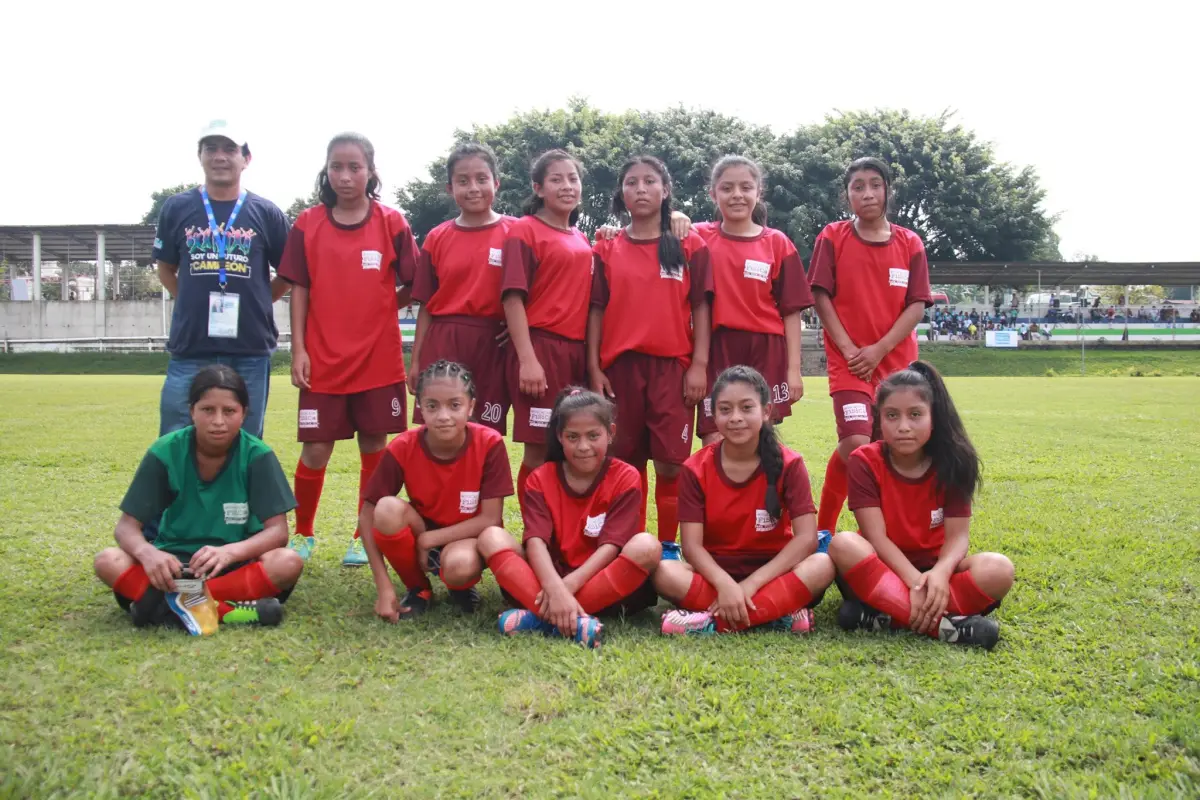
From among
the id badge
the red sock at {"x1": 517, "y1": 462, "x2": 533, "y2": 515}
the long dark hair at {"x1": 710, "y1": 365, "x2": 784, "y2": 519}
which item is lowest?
the red sock at {"x1": 517, "y1": 462, "x2": 533, "y2": 515}

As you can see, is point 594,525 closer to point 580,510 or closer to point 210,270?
point 580,510

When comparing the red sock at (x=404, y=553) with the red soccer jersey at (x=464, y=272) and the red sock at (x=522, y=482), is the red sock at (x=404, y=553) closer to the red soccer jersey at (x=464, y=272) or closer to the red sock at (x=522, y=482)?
the red sock at (x=522, y=482)

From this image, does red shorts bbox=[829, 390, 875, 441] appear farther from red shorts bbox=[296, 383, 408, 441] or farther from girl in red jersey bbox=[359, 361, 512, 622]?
red shorts bbox=[296, 383, 408, 441]

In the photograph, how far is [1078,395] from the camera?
16.4 m

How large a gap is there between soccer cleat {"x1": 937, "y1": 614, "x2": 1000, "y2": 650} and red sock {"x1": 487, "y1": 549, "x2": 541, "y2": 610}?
55.9 inches

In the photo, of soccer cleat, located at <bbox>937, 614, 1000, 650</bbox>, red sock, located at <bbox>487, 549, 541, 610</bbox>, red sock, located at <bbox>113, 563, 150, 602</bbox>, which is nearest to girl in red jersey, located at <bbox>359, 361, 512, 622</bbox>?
red sock, located at <bbox>487, 549, 541, 610</bbox>

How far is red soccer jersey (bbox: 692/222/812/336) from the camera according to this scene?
448 centimetres

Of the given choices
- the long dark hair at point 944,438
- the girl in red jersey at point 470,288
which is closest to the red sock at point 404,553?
the girl in red jersey at point 470,288

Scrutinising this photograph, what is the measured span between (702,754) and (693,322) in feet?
8.23

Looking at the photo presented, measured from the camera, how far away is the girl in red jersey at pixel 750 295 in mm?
4480

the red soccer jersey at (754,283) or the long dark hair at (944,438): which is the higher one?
the red soccer jersey at (754,283)

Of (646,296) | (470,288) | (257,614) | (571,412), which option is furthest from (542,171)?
(257,614)

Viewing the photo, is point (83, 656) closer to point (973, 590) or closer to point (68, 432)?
point (973, 590)

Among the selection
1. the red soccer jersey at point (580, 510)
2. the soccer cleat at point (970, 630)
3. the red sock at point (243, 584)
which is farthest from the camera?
the red soccer jersey at point (580, 510)
